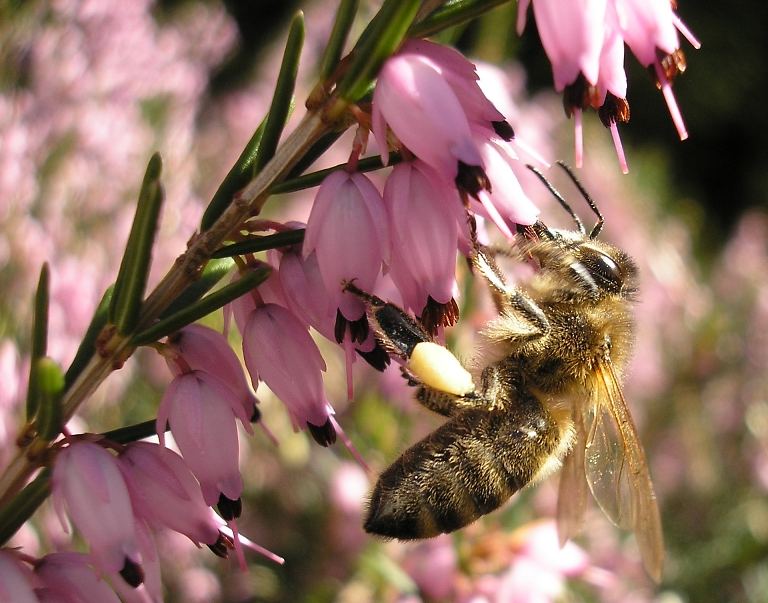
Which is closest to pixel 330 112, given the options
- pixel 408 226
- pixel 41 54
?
pixel 408 226

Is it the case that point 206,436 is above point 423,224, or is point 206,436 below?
below

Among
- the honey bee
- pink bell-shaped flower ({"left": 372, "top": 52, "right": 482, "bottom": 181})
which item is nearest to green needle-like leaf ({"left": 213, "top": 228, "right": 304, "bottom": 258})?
pink bell-shaped flower ({"left": 372, "top": 52, "right": 482, "bottom": 181})

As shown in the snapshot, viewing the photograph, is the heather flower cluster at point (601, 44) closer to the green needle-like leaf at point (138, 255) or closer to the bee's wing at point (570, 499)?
the green needle-like leaf at point (138, 255)

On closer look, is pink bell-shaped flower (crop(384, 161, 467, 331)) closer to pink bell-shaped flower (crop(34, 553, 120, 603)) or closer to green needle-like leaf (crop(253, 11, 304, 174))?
green needle-like leaf (crop(253, 11, 304, 174))

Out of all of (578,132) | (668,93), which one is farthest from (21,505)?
(668,93)

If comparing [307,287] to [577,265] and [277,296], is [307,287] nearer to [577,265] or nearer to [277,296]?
[277,296]

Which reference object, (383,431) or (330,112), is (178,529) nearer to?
(330,112)
